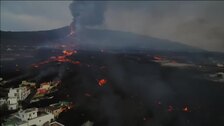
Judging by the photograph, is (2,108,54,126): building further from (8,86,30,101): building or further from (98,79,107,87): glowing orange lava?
(98,79,107,87): glowing orange lava

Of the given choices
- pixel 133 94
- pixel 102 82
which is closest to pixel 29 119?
pixel 133 94

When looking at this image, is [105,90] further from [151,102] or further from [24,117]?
[24,117]

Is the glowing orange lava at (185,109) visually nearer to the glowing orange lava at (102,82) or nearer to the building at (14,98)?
the glowing orange lava at (102,82)

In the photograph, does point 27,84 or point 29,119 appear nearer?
point 29,119

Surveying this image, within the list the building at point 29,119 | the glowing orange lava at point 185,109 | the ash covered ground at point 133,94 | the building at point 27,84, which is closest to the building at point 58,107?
Answer: the ash covered ground at point 133,94

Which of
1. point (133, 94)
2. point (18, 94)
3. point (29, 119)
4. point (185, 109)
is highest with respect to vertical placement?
point (29, 119)

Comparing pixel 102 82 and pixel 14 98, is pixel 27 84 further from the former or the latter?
pixel 102 82
